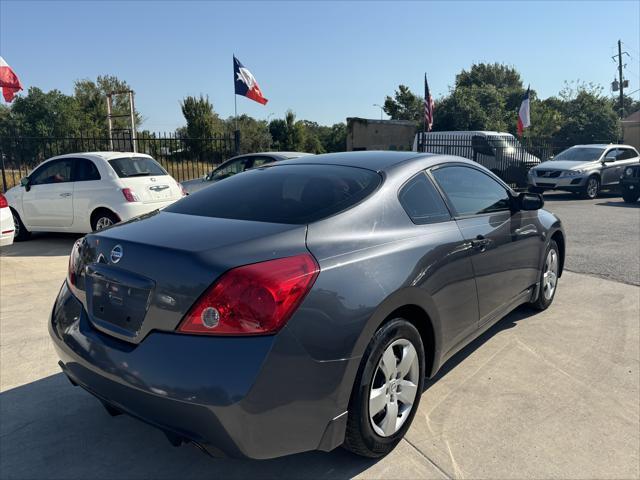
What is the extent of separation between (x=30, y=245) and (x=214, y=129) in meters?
30.0

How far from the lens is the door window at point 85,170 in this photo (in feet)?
27.1

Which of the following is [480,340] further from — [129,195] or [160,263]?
[129,195]

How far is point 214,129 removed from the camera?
37406mm

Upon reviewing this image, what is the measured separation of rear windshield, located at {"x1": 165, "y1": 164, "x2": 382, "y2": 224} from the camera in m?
2.69

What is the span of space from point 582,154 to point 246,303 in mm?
17802

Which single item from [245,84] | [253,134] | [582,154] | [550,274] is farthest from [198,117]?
[550,274]

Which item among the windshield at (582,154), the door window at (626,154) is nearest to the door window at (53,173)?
the windshield at (582,154)

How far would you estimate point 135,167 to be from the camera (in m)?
8.46

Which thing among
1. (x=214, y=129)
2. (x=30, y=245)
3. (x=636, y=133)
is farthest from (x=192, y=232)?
(x=636, y=133)

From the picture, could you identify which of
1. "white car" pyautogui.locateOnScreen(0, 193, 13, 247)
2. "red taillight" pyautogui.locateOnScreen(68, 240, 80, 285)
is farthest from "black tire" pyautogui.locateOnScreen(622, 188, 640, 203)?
"red taillight" pyautogui.locateOnScreen(68, 240, 80, 285)

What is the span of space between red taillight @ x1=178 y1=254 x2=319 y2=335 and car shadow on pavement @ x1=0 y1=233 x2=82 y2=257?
264 inches

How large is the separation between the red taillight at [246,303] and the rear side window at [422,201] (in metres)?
1.13

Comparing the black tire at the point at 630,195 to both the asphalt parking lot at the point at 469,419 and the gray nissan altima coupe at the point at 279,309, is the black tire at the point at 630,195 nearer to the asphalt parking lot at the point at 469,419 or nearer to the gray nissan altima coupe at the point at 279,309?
the asphalt parking lot at the point at 469,419

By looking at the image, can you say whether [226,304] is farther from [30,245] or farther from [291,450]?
[30,245]
